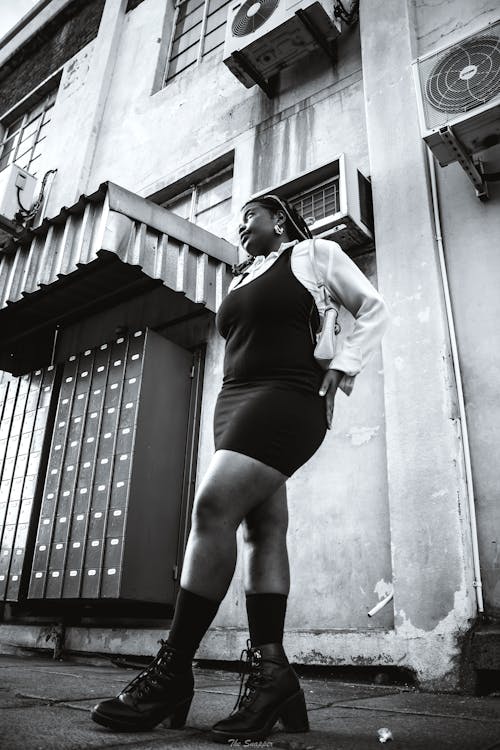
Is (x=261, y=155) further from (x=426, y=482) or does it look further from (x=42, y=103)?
(x=42, y=103)

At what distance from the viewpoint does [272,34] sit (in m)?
4.80

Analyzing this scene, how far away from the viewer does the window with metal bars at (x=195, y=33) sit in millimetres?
6613

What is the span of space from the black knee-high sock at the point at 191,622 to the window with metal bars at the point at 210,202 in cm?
416

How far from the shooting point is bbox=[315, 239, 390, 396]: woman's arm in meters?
1.69

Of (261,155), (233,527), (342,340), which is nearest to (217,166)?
(261,155)

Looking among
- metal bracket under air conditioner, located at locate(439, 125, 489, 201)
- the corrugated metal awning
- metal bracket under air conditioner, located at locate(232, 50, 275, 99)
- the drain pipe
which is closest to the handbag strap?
the drain pipe

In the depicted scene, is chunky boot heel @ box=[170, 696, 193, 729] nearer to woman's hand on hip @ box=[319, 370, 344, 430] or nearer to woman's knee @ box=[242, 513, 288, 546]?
woman's knee @ box=[242, 513, 288, 546]

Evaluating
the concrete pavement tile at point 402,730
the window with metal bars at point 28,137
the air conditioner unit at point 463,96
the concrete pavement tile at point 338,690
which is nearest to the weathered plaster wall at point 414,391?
the concrete pavement tile at point 338,690

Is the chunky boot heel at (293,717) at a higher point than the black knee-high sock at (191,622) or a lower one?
lower

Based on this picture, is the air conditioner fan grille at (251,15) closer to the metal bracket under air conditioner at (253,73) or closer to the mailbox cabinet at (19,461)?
the metal bracket under air conditioner at (253,73)

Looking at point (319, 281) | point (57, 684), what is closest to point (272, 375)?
Answer: point (319, 281)

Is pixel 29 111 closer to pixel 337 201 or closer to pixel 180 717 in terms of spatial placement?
pixel 337 201

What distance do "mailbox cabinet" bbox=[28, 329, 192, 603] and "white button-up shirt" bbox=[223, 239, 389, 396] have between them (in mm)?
2482

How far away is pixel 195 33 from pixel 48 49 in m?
3.82
